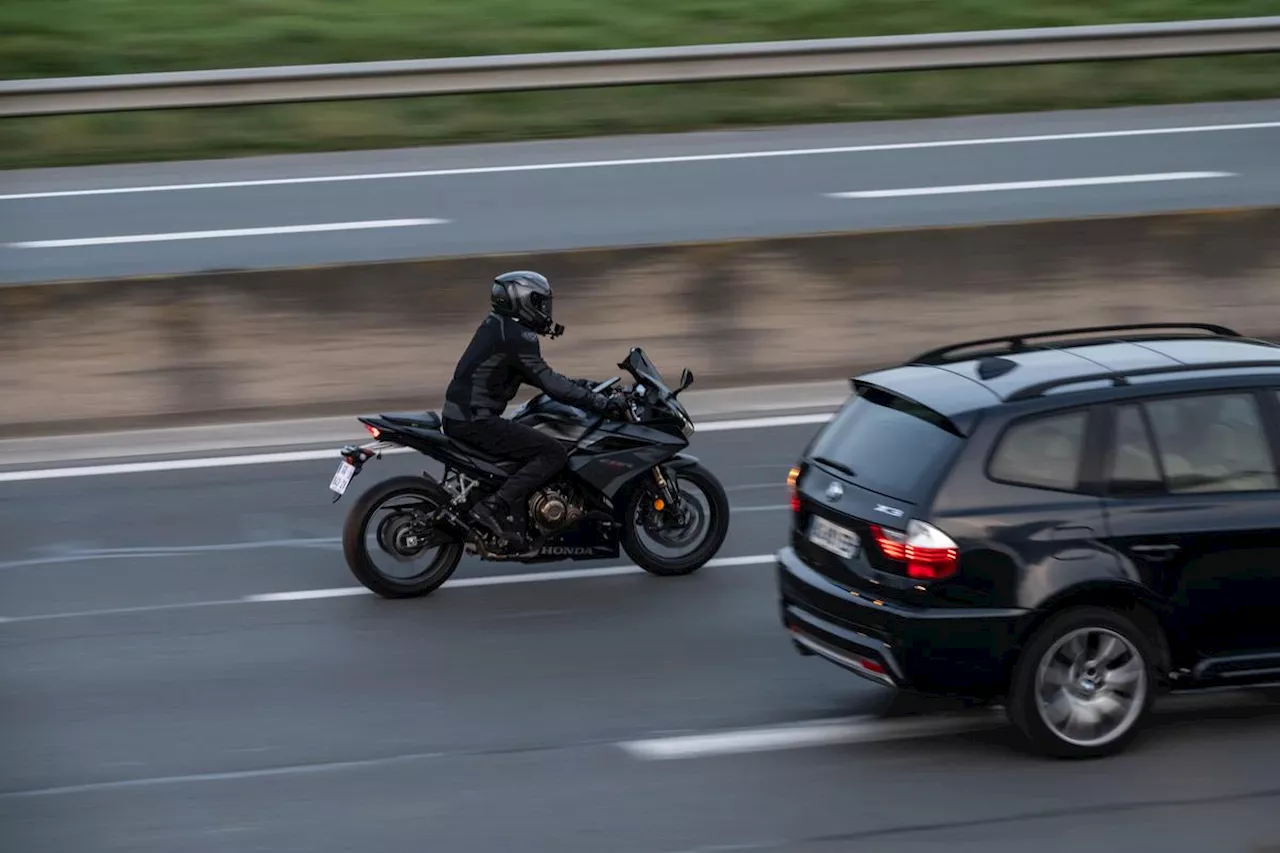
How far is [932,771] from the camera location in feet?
23.4

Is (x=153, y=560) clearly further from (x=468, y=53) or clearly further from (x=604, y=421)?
(x=468, y=53)

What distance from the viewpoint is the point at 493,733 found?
300 inches

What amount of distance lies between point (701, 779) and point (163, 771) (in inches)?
83.3

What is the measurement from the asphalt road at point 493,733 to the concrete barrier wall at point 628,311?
2.36 m

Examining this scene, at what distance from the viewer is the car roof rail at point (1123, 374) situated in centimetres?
724

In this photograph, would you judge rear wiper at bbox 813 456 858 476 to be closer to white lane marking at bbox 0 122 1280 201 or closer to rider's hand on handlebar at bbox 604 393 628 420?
rider's hand on handlebar at bbox 604 393 628 420

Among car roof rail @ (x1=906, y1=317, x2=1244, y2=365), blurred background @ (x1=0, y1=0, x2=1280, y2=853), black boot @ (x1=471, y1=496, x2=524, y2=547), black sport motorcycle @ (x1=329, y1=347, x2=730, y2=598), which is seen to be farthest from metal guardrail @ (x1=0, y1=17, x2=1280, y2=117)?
car roof rail @ (x1=906, y1=317, x2=1244, y2=365)

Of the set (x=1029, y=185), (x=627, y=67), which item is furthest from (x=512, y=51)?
(x=1029, y=185)

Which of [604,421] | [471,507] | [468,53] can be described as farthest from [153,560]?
[468,53]

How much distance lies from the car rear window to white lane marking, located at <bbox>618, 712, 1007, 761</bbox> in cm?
106

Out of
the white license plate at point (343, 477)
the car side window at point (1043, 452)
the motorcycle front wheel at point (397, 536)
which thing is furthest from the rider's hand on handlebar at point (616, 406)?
the car side window at point (1043, 452)

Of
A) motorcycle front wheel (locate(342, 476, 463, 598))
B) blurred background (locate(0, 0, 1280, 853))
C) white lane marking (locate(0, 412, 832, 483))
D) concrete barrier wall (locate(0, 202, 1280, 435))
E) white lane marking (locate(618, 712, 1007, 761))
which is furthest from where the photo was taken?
concrete barrier wall (locate(0, 202, 1280, 435))

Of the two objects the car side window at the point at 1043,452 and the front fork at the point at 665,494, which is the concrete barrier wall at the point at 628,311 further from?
the car side window at the point at 1043,452

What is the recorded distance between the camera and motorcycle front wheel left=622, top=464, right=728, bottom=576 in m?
9.95
